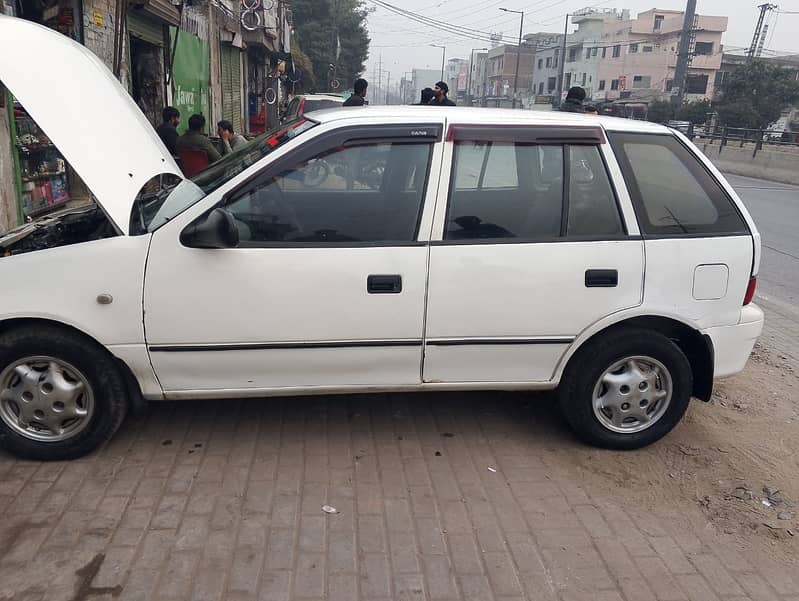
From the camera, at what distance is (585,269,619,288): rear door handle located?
11.9 ft

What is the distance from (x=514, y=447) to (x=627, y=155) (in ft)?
5.65

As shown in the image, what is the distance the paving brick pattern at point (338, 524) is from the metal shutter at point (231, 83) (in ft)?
59.5

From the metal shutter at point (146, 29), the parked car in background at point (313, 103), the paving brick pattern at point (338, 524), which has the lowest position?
the paving brick pattern at point (338, 524)

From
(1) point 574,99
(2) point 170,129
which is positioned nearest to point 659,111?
(1) point 574,99

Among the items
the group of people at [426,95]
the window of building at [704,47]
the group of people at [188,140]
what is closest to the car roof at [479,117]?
the group of people at [188,140]

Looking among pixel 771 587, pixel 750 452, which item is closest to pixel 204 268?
pixel 771 587

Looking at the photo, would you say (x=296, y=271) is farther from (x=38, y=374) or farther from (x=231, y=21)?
(x=231, y=21)

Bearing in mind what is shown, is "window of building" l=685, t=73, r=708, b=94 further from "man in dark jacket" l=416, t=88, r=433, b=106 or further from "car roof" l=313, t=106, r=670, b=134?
"car roof" l=313, t=106, r=670, b=134

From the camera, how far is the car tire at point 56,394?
3352 millimetres

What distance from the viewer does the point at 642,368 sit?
12.5 ft

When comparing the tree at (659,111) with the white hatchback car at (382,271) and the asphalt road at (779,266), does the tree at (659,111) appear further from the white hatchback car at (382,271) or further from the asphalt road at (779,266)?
the white hatchback car at (382,271)

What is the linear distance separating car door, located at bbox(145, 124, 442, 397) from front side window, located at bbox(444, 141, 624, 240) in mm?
189

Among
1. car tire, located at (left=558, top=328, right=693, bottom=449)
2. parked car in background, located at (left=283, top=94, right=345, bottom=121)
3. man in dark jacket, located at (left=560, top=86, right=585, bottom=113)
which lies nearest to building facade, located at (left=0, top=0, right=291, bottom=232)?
parked car in background, located at (left=283, top=94, right=345, bottom=121)

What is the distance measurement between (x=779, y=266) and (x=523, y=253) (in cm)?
718
